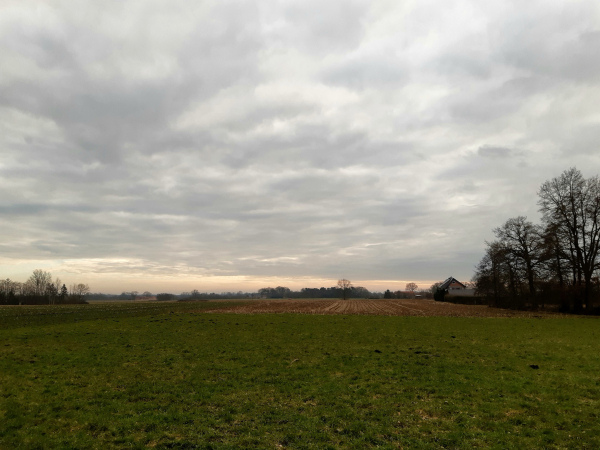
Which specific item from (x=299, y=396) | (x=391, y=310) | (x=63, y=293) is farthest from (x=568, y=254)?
(x=63, y=293)

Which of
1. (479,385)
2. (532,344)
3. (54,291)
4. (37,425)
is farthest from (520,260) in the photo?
(54,291)

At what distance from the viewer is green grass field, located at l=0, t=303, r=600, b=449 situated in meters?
9.41

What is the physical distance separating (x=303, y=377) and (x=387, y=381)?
3768 mm

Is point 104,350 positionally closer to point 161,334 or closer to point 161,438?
point 161,334

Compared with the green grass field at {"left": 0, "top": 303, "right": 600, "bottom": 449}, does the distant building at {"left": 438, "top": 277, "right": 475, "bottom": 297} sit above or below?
below

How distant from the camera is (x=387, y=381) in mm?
14773

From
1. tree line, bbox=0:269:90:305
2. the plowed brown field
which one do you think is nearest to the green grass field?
the plowed brown field

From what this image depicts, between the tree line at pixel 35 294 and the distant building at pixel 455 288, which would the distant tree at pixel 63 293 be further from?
the distant building at pixel 455 288

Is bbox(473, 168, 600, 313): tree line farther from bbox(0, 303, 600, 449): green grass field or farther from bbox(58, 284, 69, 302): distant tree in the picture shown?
bbox(58, 284, 69, 302): distant tree

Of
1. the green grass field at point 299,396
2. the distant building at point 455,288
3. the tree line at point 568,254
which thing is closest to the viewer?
the green grass field at point 299,396

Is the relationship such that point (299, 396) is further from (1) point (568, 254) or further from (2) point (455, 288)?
(2) point (455, 288)

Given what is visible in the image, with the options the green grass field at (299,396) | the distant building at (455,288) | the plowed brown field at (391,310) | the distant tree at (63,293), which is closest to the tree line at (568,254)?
the plowed brown field at (391,310)

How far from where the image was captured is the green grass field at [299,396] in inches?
370

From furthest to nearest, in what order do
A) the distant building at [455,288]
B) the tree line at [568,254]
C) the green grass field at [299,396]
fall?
the distant building at [455,288]
the tree line at [568,254]
the green grass field at [299,396]
